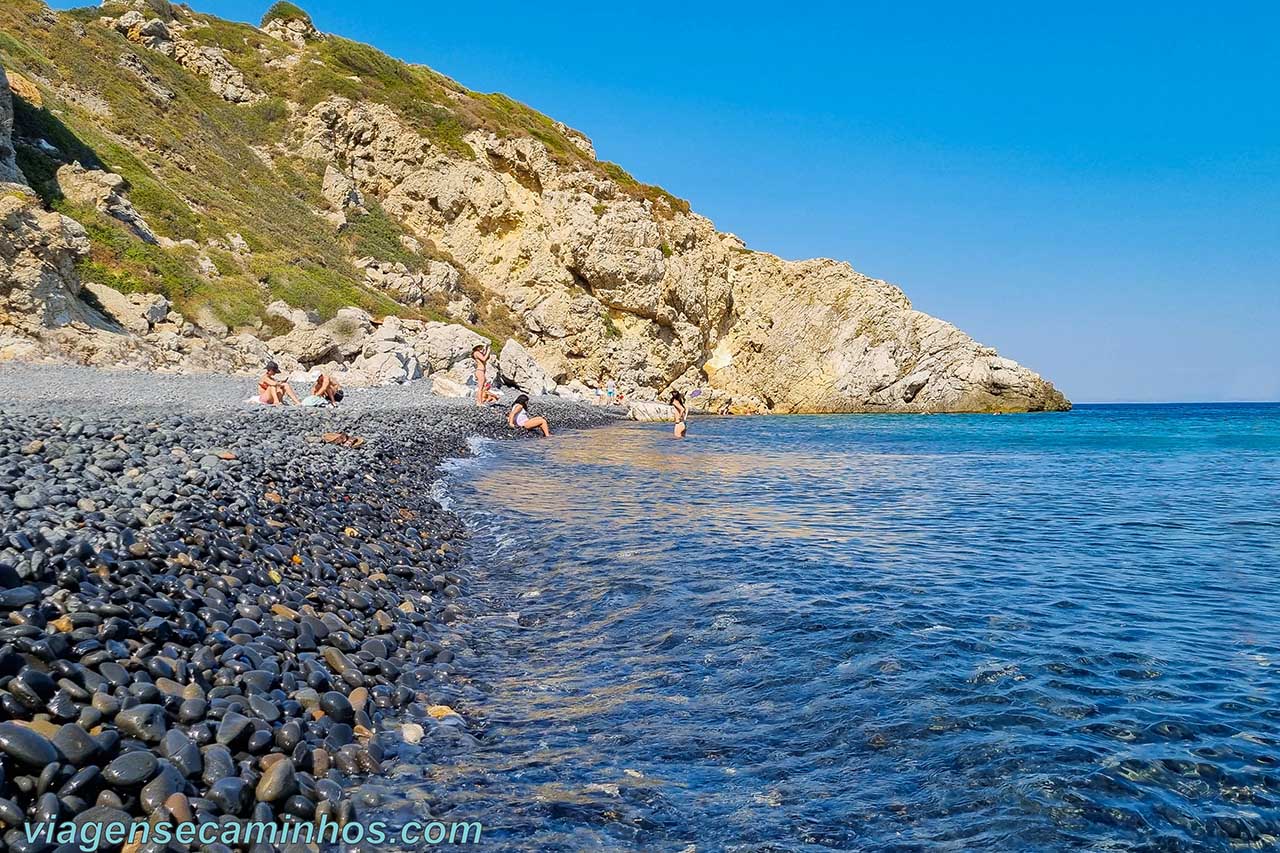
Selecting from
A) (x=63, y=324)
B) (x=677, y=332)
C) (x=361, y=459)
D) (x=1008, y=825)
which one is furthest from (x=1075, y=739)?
(x=677, y=332)

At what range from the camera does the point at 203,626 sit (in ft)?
16.7

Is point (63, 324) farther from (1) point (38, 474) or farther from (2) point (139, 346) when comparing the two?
(1) point (38, 474)

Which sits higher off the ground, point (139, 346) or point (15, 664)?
point (139, 346)

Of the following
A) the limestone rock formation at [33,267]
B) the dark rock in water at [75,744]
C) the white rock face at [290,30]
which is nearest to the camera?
the dark rock in water at [75,744]

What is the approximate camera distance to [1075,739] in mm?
5043

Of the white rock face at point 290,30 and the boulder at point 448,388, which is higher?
the white rock face at point 290,30

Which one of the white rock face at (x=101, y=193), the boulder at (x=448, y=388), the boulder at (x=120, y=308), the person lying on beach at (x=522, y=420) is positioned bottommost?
the person lying on beach at (x=522, y=420)

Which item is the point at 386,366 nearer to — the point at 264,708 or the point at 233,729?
the point at 264,708

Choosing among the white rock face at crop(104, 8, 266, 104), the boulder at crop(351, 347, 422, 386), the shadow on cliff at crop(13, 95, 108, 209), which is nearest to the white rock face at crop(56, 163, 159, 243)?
the shadow on cliff at crop(13, 95, 108, 209)

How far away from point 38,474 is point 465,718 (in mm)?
5362

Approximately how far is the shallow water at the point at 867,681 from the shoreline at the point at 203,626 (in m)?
0.75

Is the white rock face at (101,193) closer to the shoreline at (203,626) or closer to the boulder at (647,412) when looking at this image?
the boulder at (647,412)

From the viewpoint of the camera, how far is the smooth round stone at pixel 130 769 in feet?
10.9

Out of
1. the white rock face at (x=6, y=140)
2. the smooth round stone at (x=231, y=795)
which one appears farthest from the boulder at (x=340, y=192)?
the smooth round stone at (x=231, y=795)
